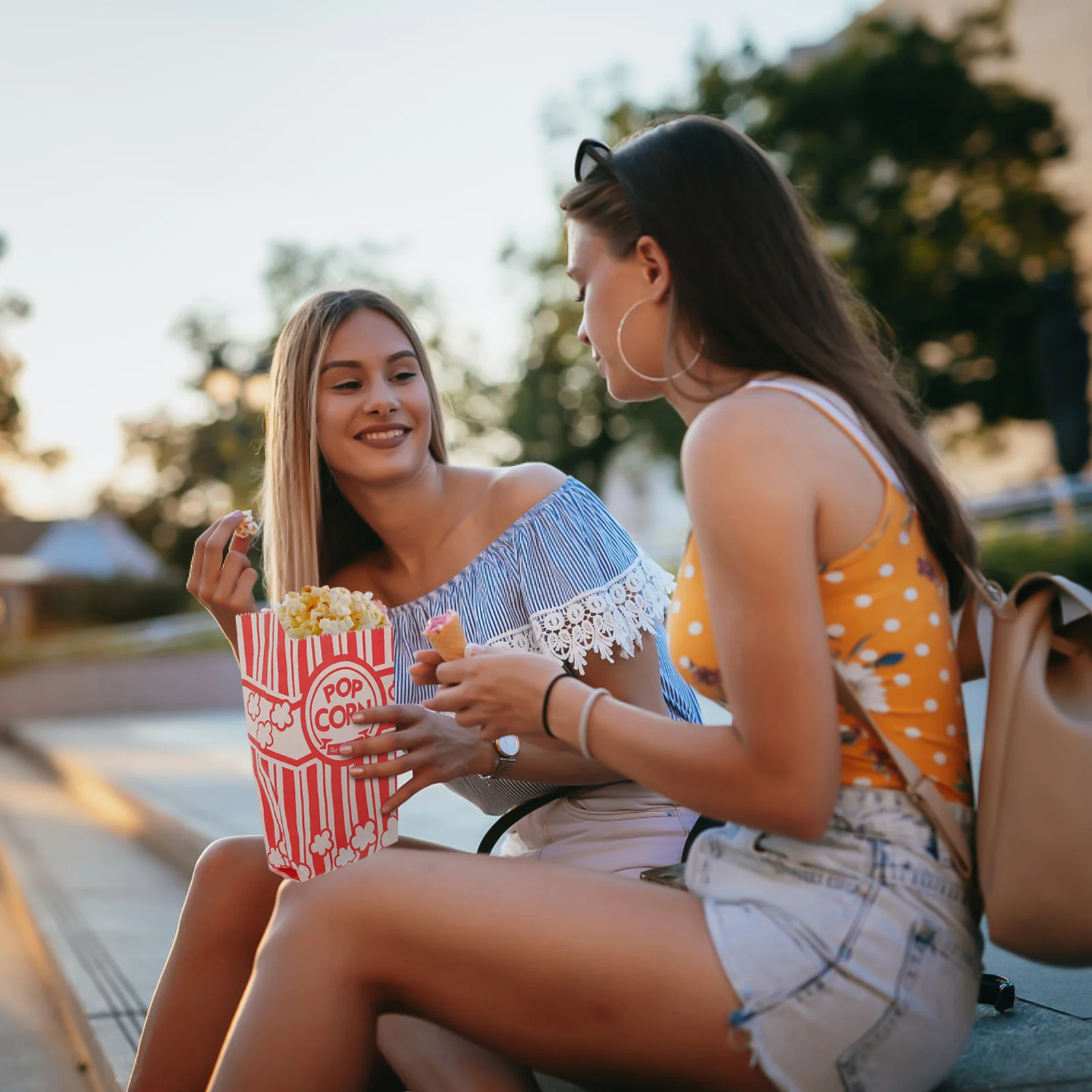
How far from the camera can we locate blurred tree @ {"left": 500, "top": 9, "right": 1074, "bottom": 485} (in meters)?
19.7

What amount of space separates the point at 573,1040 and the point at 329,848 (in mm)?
564

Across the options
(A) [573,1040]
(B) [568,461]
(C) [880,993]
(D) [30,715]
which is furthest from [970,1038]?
(B) [568,461]

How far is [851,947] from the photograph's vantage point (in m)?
1.40

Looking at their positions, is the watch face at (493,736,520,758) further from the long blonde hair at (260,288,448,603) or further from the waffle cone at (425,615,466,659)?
the long blonde hair at (260,288,448,603)

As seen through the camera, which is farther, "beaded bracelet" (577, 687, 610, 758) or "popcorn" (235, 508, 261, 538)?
"popcorn" (235, 508, 261, 538)

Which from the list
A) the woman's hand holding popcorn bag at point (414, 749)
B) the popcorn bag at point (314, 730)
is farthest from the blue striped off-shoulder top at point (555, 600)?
the popcorn bag at point (314, 730)

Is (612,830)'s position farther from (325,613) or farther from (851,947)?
(851,947)

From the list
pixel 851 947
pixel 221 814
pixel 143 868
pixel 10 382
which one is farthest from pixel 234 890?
pixel 10 382

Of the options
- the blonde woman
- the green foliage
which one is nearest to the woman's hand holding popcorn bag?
the blonde woman

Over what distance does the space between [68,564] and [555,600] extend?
40.7 meters

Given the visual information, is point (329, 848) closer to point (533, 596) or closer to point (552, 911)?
point (552, 911)

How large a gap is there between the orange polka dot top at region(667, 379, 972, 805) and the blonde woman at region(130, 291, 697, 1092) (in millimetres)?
686

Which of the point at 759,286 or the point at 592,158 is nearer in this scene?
the point at 759,286

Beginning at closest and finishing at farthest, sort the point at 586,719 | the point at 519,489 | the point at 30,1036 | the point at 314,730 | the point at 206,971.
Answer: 1. the point at 586,719
2. the point at 314,730
3. the point at 206,971
4. the point at 519,489
5. the point at 30,1036
